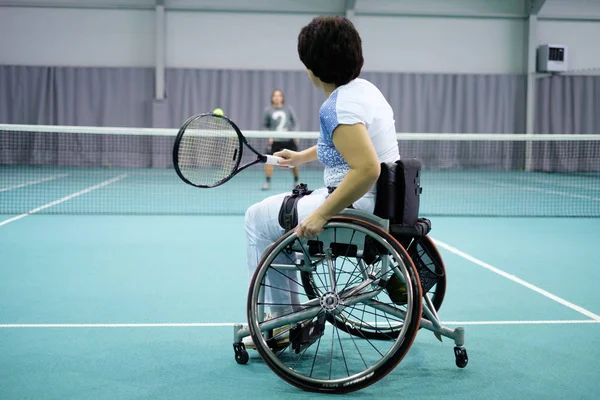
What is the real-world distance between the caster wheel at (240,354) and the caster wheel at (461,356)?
892 mm

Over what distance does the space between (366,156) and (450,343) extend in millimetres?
1314

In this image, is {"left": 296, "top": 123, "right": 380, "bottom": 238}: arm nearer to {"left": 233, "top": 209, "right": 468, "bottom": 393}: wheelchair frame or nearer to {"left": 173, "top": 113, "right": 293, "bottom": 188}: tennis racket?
{"left": 233, "top": 209, "right": 468, "bottom": 393}: wheelchair frame

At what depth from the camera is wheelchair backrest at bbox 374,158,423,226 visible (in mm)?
2824

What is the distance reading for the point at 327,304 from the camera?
2.88 metres

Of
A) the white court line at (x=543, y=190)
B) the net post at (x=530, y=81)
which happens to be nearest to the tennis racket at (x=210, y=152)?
the white court line at (x=543, y=190)

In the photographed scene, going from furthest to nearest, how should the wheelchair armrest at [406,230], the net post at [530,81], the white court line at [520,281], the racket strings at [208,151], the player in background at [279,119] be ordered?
the net post at [530,81]
the player in background at [279,119]
the white court line at [520,281]
the racket strings at [208,151]
the wheelchair armrest at [406,230]

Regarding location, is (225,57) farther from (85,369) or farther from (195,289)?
(85,369)

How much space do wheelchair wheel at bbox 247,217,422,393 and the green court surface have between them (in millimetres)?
122

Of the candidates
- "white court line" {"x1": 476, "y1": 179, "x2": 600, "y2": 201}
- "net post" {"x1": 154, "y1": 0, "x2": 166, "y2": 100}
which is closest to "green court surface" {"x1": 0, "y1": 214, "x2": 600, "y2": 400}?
"white court line" {"x1": 476, "y1": 179, "x2": 600, "y2": 201}

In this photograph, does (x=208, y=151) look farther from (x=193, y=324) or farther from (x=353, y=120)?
(x=353, y=120)

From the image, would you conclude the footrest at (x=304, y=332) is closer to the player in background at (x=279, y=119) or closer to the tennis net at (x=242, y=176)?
the tennis net at (x=242, y=176)

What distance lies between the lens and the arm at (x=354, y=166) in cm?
263

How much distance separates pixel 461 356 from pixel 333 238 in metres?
0.80

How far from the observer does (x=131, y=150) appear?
18.1 m
